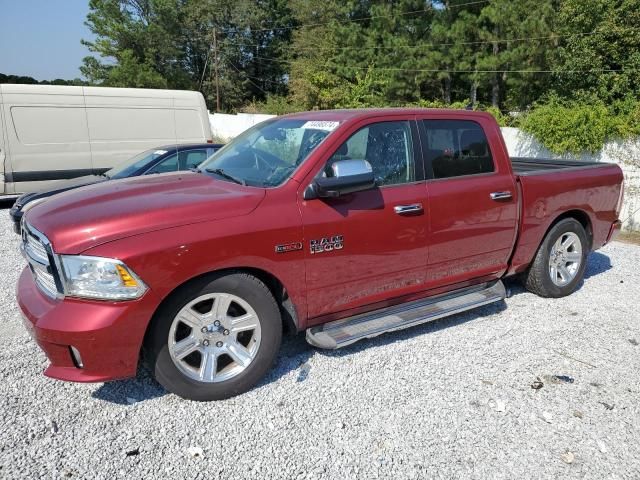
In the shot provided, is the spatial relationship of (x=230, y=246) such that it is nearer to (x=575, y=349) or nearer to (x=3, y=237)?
(x=575, y=349)

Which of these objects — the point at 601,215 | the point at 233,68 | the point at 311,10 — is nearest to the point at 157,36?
the point at 233,68

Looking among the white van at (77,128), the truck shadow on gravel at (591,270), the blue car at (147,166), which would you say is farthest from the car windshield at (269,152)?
the white van at (77,128)

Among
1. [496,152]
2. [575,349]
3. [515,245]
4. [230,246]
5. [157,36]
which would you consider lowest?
[575,349]

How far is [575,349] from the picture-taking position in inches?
153

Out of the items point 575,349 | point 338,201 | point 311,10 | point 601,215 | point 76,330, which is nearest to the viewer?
point 76,330

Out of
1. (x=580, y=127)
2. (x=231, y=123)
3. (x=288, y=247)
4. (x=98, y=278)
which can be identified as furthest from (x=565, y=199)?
(x=231, y=123)

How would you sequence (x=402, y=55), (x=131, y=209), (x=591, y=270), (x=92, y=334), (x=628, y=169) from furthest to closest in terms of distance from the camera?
(x=402, y=55) → (x=628, y=169) → (x=591, y=270) → (x=131, y=209) → (x=92, y=334)

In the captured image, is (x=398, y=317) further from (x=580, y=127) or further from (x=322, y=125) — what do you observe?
(x=580, y=127)

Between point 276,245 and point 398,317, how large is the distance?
122 cm

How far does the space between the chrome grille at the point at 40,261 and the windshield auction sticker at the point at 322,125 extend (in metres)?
1.98

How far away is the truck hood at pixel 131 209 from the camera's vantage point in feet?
8.72

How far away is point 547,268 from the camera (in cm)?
480

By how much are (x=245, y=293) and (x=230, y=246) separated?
0.34 m

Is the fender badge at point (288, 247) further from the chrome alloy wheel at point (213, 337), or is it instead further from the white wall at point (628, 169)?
the white wall at point (628, 169)
